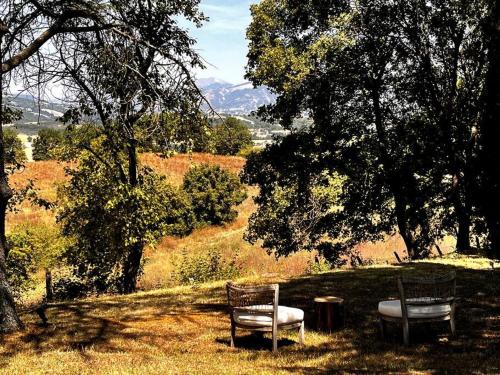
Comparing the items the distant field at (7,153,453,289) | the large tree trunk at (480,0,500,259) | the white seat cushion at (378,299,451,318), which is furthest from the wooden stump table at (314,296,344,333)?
the distant field at (7,153,453,289)

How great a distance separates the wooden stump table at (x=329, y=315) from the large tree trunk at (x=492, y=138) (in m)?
4.60

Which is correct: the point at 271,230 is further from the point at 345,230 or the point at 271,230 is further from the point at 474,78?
the point at 474,78

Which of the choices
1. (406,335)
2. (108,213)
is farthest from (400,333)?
(108,213)

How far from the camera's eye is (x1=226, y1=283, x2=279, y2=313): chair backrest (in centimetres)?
922

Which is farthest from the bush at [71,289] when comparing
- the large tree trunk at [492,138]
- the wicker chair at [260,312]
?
the large tree trunk at [492,138]

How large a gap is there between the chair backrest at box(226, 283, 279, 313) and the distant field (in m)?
12.4

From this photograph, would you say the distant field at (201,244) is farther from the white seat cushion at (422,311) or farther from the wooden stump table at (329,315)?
the white seat cushion at (422,311)

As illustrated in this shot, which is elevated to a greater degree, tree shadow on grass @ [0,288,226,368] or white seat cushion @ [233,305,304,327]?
white seat cushion @ [233,305,304,327]

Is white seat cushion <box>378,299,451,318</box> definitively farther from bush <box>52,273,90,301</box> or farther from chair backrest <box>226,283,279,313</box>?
bush <box>52,273,90,301</box>

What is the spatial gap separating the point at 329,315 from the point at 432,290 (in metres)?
2.12

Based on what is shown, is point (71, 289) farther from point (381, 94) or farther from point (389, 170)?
point (381, 94)

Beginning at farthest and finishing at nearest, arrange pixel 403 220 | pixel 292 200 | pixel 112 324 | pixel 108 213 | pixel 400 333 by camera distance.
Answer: pixel 292 200, pixel 403 220, pixel 108 213, pixel 112 324, pixel 400 333

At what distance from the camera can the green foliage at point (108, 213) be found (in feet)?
65.8

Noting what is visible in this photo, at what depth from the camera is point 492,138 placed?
475 inches
